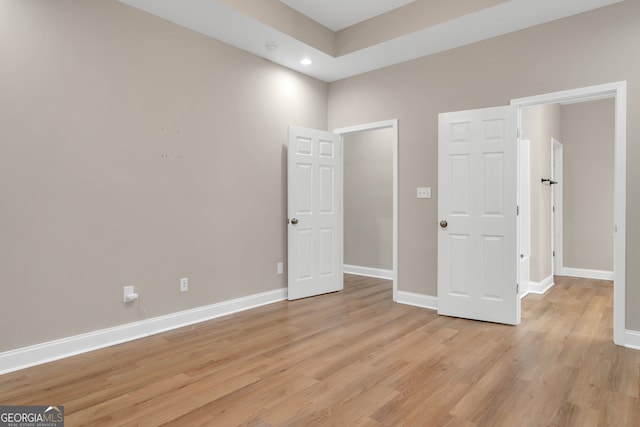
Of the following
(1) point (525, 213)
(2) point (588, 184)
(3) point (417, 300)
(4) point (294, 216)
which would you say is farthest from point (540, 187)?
(4) point (294, 216)

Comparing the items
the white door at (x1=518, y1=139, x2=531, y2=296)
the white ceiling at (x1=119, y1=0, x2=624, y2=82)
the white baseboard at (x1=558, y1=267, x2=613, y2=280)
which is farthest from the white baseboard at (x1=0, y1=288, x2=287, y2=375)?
the white baseboard at (x1=558, y1=267, x2=613, y2=280)

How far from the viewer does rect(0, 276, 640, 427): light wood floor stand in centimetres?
209

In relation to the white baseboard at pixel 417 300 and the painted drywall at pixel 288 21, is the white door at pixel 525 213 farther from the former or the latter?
the painted drywall at pixel 288 21

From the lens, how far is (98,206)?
307 centimetres

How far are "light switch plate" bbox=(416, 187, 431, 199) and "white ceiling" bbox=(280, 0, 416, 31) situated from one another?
1959 millimetres

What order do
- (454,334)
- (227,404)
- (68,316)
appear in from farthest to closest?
1. (454,334)
2. (68,316)
3. (227,404)

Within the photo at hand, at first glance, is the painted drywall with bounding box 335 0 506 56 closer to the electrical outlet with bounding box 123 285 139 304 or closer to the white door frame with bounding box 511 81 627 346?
the white door frame with bounding box 511 81 627 346

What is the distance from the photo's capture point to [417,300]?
437cm

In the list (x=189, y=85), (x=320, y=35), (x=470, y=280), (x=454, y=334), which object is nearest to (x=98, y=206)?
(x=189, y=85)

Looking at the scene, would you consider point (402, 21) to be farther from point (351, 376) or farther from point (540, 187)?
point (351, 376)

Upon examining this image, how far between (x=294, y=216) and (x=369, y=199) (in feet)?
6.90

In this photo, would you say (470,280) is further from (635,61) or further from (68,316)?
(68,316)

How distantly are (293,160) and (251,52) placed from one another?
51.5 inches

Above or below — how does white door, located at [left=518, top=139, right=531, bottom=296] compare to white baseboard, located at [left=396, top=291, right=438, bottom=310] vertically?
above
